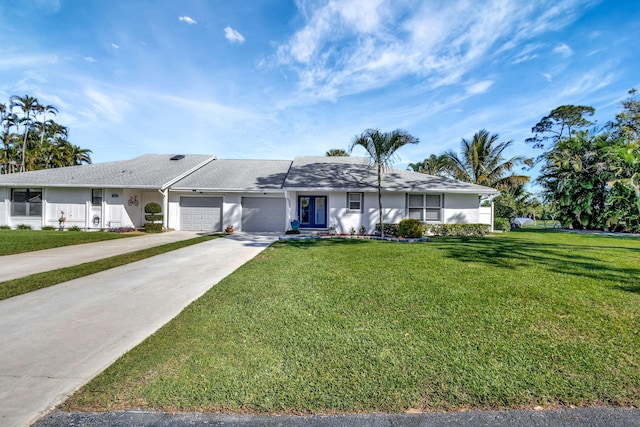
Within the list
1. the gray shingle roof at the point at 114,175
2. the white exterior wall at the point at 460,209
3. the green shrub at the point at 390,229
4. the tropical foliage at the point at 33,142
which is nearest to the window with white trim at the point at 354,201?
the green shrub at the point at 390,229

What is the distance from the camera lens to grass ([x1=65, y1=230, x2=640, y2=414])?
2312 mm

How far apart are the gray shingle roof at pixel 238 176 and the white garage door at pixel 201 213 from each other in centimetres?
99

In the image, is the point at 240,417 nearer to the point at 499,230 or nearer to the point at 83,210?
A: the point at 83,210

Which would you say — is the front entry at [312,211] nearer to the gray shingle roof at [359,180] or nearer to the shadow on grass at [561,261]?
the gray shingle roof at [359,180]

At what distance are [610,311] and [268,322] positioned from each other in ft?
16.0

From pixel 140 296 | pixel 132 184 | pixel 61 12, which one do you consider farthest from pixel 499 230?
pixel 61 12

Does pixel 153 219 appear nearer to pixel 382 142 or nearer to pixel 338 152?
pixel 382 142

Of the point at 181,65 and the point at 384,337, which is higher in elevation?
the point at 181,65

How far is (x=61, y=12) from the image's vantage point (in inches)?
421

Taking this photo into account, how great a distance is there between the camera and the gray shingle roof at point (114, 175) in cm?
1620

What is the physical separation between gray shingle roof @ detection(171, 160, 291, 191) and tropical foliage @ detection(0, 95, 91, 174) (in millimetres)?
27494

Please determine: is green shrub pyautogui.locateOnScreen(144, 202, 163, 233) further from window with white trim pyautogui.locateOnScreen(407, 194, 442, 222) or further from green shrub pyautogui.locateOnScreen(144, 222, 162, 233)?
window with white trim pyautogui.locateOnScreen(407, 194, 442, 222)

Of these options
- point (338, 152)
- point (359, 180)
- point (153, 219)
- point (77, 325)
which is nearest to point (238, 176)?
point (153, 219)

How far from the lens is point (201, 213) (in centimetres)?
1733
